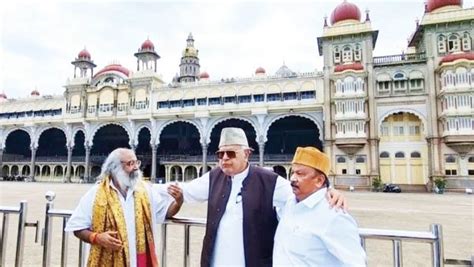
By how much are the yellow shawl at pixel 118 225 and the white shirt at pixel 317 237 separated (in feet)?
3.66

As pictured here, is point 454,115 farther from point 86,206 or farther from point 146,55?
point 146,55

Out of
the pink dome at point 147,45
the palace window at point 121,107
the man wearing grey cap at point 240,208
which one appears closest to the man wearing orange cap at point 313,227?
the man wearing grey cap at point 240,208

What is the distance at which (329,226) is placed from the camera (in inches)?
64.2

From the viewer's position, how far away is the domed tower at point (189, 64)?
176 feet

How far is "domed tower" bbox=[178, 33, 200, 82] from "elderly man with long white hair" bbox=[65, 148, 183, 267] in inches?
2042

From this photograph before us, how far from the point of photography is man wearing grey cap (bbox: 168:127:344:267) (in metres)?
2.11

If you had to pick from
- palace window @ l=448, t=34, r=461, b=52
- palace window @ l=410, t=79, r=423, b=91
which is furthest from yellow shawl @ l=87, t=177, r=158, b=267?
palace window @ l=448, t=34, r=461, b=52

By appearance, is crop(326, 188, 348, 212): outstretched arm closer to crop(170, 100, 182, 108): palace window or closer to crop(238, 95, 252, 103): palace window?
crop(238, 95, 252, 103): palace window

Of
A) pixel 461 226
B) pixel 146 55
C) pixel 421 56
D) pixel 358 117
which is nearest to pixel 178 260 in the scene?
pixel 461 226

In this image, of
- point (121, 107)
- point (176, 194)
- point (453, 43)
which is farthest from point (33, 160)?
point (453, 43)

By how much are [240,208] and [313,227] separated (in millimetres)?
647

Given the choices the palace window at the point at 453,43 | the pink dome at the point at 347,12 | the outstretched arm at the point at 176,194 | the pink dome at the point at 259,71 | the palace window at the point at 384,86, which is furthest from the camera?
the pink dome at the point at 259,71

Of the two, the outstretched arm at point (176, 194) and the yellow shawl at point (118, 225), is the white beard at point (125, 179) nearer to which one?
the yellow shawl at point (118, 225)

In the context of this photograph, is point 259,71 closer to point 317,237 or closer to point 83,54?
point 83,54
